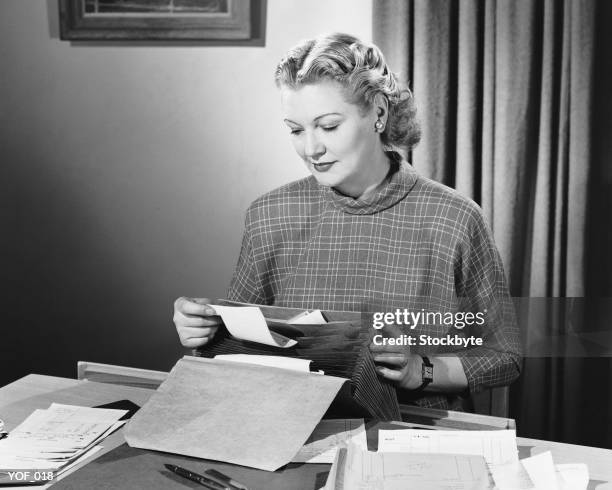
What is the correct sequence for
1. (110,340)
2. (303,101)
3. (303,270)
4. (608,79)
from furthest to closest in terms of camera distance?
(110,340)
(608,79)
(303,270)
(303,101)

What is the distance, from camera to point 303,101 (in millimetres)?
1543

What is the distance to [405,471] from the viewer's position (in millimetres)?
989

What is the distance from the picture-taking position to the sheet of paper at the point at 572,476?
98 centimetres

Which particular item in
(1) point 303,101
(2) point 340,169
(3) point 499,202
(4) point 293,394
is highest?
(1) point 303,101

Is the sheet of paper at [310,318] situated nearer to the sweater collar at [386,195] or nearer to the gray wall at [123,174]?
the sweater collar at [386,195]

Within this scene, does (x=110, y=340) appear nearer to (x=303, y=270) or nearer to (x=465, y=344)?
(x=303, y=270)

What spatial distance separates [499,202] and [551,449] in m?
1.26

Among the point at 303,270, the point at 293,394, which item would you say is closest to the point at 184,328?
the point at 293,394

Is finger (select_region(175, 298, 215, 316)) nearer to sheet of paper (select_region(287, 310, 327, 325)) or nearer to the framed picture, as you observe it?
sheet of paper (select_region(287, 310, 327, 325))

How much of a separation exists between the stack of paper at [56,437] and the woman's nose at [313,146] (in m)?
0.65

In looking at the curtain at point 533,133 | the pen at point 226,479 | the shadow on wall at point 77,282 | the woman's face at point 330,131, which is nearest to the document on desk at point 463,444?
the pen at point 226,479

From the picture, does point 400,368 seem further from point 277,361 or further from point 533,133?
point 533,133

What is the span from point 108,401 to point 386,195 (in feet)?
2.45

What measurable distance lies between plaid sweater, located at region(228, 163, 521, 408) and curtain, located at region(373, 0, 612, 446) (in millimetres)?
686
